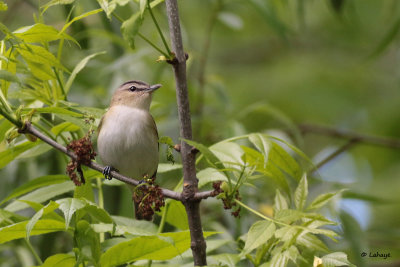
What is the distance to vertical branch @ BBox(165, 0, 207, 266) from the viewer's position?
239 cm

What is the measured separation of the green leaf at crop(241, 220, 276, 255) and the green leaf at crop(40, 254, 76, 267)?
0.78 metres

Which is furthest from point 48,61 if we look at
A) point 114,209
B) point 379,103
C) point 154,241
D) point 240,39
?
point 240,39

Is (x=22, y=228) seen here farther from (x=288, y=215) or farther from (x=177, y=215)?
(x=288, y=215)

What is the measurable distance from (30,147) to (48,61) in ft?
1.50

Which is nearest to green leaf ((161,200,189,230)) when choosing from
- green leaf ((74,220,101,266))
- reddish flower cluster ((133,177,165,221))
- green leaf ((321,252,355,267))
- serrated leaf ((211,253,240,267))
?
serrated leaf ((211,253,240,267))

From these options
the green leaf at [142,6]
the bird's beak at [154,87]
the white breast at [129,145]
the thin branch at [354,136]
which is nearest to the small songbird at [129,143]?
the white breast at [129,145]

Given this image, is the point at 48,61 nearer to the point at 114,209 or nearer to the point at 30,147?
the point at 30,147

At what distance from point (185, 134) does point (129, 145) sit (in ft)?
5.55

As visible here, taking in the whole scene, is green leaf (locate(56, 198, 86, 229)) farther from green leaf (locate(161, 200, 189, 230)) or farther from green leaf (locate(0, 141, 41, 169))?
green leaf (locate(161, 200, 189, 230))

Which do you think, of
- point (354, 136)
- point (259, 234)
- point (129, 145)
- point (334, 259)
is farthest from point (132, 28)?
point (354, 136)

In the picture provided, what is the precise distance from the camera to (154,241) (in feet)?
7.93

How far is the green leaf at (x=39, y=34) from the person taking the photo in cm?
265

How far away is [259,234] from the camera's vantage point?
2436 mm

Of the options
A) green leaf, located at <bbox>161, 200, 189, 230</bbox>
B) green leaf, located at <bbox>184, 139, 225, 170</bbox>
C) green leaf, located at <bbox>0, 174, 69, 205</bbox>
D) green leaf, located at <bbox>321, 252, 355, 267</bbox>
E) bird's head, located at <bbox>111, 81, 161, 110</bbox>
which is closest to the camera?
green leaf, located at <bbox>184, 139, 225, 170</bbox>
